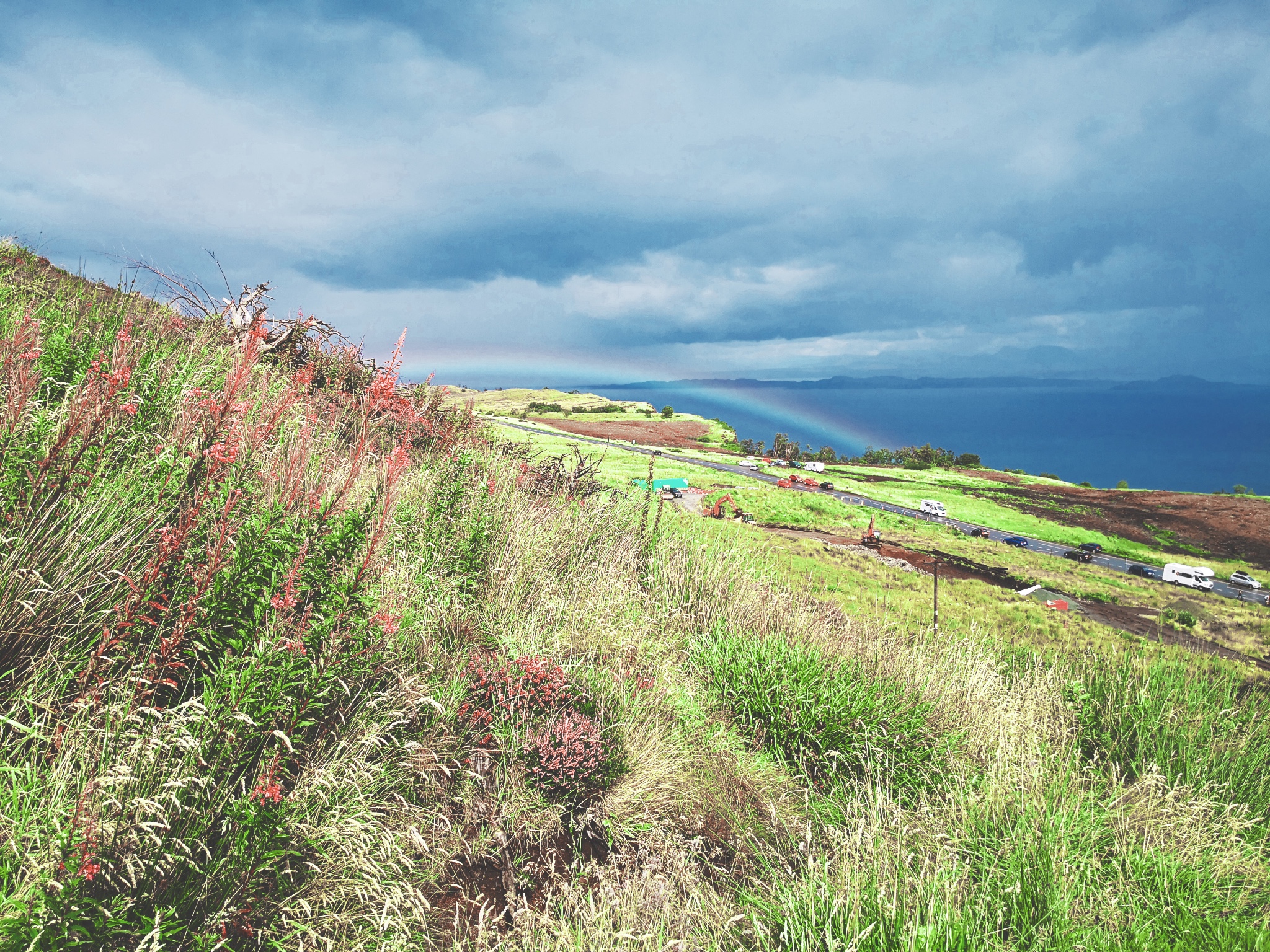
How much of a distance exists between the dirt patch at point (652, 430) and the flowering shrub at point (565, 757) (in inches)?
2340

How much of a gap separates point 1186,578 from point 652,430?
6536 centimetres

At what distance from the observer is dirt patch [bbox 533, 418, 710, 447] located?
234 feet

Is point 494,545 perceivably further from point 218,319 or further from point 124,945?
point 218,319

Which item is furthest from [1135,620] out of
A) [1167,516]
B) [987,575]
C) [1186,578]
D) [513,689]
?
[1167,516]

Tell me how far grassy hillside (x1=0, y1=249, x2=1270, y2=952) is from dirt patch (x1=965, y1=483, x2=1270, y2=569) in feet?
319

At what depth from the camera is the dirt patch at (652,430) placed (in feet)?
234

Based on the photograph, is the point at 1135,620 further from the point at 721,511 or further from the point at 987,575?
the point at 721,511

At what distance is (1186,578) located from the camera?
2576 inches

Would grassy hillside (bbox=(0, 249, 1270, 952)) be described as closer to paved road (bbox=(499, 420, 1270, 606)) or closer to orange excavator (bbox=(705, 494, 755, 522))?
orange excavator (bbox=(705, 494, 755, 522))

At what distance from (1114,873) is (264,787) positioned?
14.4 ft

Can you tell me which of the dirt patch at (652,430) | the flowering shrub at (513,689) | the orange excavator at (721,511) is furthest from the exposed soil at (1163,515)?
the flowering shrub at (513,689)

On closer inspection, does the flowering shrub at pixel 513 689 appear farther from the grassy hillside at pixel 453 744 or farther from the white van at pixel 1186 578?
the white van at pixel 1186 578

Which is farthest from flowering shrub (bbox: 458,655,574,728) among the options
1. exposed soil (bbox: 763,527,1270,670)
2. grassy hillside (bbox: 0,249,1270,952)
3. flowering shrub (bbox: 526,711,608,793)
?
exposed soil (bbox: 763,527,1270,670)

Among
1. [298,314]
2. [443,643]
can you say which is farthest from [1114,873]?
[298,314]
